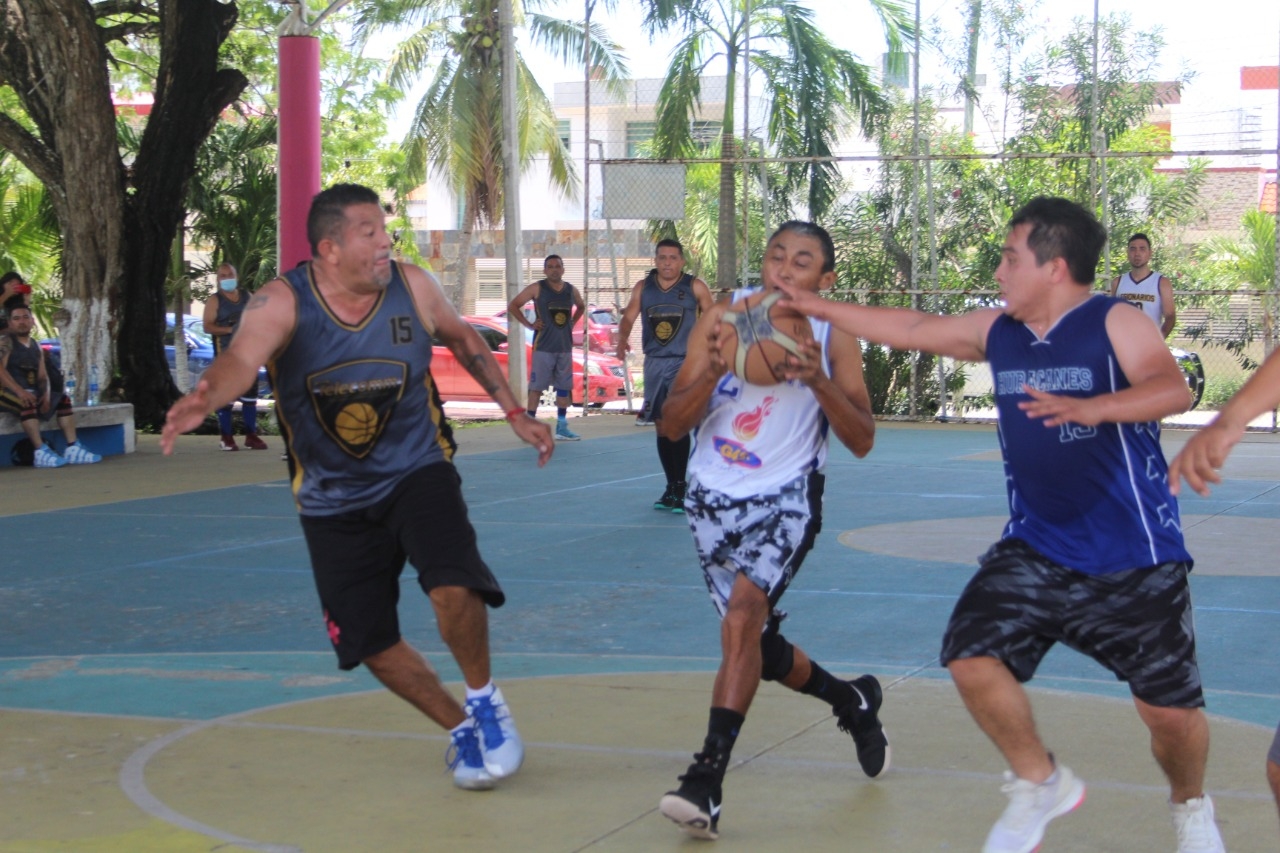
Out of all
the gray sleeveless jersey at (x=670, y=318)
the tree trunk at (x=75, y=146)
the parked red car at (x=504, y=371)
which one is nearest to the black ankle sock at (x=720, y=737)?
the gray sleeveless jersey at (x=670, y=318)

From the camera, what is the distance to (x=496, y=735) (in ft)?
16.0

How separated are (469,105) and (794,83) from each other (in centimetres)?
1396

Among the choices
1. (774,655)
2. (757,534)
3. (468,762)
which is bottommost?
(468,762)

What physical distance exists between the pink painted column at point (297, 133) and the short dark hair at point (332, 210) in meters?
10.3

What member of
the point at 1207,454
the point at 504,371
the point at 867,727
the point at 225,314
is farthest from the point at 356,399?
the point at 504,371

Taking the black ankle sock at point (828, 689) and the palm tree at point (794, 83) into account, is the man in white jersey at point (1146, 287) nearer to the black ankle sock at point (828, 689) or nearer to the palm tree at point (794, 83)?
the palm tree at point (794, 83)

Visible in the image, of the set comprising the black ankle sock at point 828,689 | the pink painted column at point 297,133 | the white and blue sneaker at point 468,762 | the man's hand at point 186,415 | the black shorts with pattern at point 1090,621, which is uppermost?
the pink painted column at point 297,133

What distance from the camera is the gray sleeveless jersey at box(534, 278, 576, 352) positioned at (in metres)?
16.9

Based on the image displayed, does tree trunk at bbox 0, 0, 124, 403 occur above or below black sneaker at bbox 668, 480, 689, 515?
above

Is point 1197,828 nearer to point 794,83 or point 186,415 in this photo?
point 186,415

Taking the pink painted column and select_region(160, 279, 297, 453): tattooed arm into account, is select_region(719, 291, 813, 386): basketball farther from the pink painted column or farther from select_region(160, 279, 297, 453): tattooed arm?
the pink painted column

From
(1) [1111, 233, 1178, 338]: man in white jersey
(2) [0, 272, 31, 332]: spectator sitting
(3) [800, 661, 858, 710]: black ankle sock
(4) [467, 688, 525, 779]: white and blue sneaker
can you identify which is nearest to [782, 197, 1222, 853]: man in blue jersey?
(3) [800, 661, 858, 710]: black ankle sock

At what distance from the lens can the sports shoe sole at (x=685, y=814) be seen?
13.9 ft

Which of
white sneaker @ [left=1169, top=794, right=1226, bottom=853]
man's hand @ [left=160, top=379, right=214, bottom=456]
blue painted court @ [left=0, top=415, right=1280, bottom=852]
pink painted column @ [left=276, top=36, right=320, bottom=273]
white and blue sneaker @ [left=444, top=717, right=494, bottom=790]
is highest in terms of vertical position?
pink painted column @ [left=276, top=36, right=320, bottom=273]
